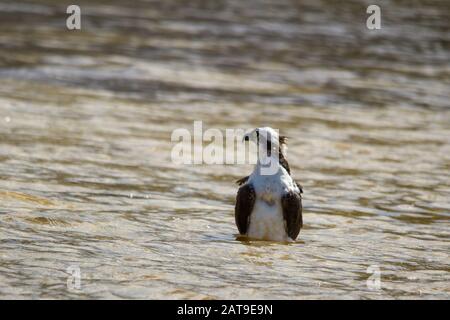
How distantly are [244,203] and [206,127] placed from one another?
22.4ft

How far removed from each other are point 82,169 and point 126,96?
562cm

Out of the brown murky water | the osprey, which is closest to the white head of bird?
the osprey

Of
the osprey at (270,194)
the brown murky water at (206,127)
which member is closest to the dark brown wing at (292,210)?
the osprey at (270,194)

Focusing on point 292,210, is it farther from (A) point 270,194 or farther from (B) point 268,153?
(B) point 268,153

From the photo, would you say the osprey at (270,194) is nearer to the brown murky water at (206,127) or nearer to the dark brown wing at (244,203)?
the dark brown wing at (244,203)

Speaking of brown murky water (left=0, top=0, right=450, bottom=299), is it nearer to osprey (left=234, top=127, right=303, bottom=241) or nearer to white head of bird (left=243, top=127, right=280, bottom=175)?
osprey (left=234, top=127, right=303, bottom=241)

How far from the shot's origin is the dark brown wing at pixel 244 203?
10.1 meters

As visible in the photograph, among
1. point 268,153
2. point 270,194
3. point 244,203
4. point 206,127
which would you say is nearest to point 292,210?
point 270,194

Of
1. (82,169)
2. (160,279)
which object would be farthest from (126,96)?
(160,279)

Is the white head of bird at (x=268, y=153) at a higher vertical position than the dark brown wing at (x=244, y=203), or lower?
higher

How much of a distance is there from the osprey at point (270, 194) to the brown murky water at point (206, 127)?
0.25m

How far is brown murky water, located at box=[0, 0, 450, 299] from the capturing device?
9500mm

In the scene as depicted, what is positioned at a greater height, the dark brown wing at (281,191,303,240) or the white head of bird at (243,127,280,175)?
the white head of bird at (243,127,280,175)

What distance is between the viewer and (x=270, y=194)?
396 inches
